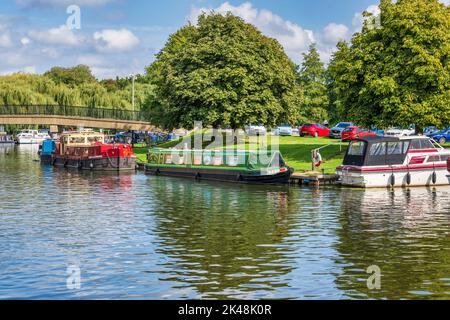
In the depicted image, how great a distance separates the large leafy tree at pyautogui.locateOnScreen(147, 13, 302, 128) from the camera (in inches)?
2931

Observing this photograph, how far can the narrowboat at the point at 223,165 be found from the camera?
53062mm

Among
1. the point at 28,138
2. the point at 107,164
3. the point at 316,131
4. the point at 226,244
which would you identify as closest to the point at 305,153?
the point at 107,164

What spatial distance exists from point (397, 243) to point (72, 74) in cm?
16196

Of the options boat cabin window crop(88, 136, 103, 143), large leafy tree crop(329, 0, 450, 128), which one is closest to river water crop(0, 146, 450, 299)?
large leafy tree crop(329, 0, 450, 128)

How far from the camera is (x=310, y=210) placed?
38.7m

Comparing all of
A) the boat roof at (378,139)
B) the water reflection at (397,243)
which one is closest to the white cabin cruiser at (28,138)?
the boat roof at (378,139)

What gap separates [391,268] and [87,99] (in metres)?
118

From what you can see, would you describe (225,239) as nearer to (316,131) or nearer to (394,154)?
(394,154)

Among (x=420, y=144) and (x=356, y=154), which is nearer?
(x=356, y=154)

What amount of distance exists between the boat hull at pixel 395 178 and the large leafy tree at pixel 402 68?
628 centimetres

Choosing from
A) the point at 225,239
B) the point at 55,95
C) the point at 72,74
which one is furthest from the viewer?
the point at 72,74

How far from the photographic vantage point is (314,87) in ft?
408
